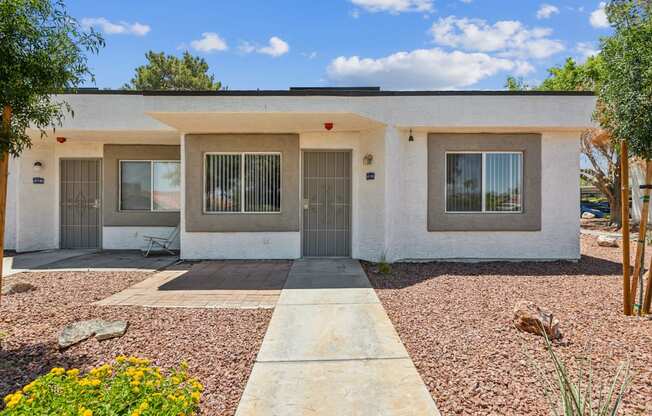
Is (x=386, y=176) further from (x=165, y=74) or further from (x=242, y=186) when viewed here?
(x=165, y=74)

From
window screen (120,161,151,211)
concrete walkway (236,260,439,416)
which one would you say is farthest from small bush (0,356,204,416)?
window screen (120,161,151,211)

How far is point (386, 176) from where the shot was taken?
28.6ft

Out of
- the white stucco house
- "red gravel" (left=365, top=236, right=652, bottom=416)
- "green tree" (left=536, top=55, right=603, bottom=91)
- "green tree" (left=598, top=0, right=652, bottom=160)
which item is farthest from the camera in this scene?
"green tree" (left=536, top=55, right=603, bottom=91)

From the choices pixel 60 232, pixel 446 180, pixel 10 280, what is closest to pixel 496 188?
pixel 446 180

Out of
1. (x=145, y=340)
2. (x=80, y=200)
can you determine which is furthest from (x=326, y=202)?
(x=80, y=200)

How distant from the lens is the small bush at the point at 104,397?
2223mm

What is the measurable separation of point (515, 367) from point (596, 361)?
94 cm

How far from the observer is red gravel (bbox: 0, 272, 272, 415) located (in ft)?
11.6

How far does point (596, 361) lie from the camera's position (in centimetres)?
383

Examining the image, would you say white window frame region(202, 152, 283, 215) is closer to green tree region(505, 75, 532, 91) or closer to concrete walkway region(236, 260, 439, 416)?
concrete walkway region(236, 260, 439, 416)

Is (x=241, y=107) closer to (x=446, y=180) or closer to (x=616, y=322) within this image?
(x=446, y=180)

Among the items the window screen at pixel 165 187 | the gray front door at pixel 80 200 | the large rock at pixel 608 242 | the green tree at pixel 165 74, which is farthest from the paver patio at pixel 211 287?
the green tree at pixel 165 74

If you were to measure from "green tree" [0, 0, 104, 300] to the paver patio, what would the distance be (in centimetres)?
253

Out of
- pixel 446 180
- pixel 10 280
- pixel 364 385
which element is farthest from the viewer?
pixel 446 180
